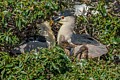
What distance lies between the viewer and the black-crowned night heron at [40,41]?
5588 mm

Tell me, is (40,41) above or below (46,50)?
below

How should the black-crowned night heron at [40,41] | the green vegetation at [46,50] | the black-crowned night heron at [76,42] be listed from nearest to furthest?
the green vegetation at [46,50] → the black-crowned night heron at [76,42] → the black-crowned night heron at [40,41]

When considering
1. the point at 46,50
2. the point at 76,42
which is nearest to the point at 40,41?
the point at 76,42

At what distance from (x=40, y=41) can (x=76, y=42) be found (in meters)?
0.53

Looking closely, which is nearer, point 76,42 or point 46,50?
point 46,50

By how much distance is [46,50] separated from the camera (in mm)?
4711

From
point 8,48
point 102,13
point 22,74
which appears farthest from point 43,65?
point 102,13

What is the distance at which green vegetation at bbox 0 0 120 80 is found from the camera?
4.61 meters

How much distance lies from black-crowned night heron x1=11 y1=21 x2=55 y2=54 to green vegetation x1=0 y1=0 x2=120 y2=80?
0.09 metres

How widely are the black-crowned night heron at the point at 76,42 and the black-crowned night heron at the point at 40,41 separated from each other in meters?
0.13

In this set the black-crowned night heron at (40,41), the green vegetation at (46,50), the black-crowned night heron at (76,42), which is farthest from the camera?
the black-crowned night heron at (40,41)

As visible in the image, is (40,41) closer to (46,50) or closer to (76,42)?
(76,42)

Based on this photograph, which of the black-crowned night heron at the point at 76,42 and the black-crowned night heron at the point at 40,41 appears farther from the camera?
the black-crowned night heron at the point at 40,41

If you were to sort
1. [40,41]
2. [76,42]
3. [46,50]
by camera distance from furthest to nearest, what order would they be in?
[40,41], [76,42], [46,50]
